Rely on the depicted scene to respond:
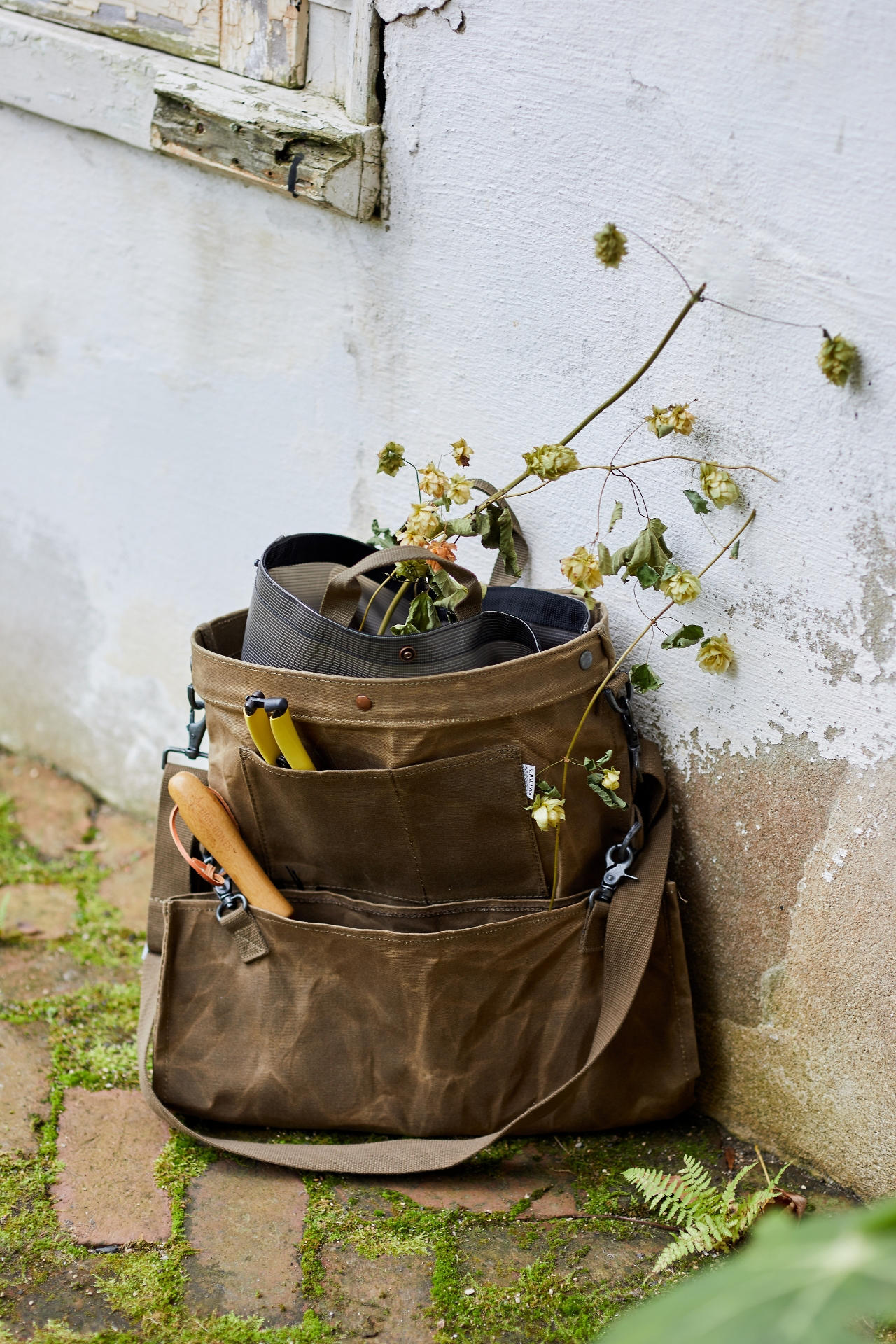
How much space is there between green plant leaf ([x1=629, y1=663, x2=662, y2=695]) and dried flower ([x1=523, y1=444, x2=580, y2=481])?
0.96 feet

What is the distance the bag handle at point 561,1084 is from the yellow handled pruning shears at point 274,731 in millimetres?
345

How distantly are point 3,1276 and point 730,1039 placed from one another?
3.40 feet

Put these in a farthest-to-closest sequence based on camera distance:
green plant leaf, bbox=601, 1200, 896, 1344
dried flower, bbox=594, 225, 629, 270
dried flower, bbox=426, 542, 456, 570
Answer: dried flower, bbox=426, 542, 456, 570
dried flower, bbox=594, 225, 629, 270
green plant leaf, bbox=601, 1200, 896, 1344

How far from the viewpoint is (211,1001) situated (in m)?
1.55

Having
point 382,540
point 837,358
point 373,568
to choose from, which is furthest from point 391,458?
point 837,358

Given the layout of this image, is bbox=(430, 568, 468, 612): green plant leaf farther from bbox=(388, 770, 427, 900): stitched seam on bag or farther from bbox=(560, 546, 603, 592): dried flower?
bbox=(388, 770, 427, 900): stitched seam on bag

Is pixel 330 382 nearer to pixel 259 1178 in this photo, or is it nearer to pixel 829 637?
pixel 829 637

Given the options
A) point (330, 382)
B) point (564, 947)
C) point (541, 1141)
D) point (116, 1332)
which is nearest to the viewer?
point (116, 1332)

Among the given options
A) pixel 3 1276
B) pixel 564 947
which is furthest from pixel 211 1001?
pixel 564 947

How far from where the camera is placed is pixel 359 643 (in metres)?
1.43

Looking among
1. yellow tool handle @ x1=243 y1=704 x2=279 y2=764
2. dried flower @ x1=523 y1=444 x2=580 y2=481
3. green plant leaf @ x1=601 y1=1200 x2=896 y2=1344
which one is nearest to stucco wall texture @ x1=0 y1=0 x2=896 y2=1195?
dried flower @ x1=523 y1=444 x2=580 y2=481

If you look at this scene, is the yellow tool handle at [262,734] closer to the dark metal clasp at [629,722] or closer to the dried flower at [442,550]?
the dried flower at [442,550]

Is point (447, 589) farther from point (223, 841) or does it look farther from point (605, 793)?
point (223, 841)

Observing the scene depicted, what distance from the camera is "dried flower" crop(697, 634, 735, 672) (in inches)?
56.4
